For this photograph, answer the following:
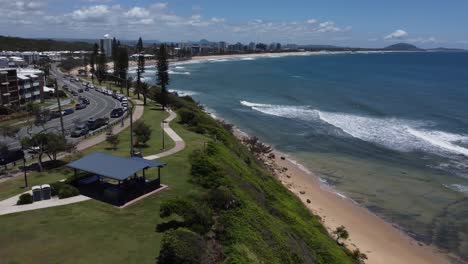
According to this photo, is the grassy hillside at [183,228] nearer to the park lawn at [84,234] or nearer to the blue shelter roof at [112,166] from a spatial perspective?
the park lawn at [84,234]

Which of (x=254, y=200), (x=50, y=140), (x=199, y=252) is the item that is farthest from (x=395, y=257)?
(x=50, y=140)

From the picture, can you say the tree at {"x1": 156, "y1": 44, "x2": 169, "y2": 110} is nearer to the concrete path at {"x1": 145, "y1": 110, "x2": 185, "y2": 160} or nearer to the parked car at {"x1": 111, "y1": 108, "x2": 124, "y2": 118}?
the parked car at {"x1": 111, "y1": 108, "x2": 124, "y2": 118}

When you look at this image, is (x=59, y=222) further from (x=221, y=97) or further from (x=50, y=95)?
(x=221, y=97)

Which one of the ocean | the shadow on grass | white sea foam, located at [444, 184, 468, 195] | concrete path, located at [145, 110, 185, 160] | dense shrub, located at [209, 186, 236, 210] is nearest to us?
the shadow on grass

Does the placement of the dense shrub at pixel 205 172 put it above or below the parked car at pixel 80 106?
above

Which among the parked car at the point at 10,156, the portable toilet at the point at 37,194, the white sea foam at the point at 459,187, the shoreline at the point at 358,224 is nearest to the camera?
the portable toilet at the point at 37,194

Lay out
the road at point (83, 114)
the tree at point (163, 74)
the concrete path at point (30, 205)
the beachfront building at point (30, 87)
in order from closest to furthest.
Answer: the concrete path at point (30, 205), the road at point (83, 114), the beachfront building at point (30, 87), the tree at point (163, 74)

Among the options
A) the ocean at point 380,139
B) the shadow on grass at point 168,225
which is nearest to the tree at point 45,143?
the shadow on grass at point 168,225

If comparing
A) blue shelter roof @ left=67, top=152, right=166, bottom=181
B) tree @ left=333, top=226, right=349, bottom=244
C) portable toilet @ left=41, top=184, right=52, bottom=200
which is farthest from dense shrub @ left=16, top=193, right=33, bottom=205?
tree @ left=333, top=226, right=349, bottom=244
